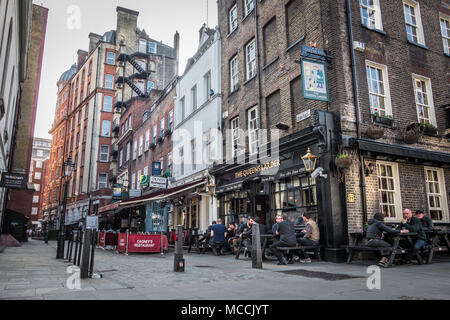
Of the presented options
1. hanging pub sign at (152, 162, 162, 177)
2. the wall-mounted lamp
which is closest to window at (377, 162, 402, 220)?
the wall-mounted lamp

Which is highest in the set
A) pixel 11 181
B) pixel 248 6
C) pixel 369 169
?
pixel 248 6

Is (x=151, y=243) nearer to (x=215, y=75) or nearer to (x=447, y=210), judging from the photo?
(x=215, y=75)

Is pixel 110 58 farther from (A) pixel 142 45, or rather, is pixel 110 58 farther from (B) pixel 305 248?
(B) pixel 305 248

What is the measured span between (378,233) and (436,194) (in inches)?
203

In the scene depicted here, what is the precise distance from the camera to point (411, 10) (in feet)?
45.8

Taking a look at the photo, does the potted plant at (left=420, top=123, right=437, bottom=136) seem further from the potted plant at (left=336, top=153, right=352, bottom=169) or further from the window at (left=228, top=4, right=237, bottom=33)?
the window at (left=228, top=4, right=237, bottom=33)

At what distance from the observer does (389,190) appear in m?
11.3

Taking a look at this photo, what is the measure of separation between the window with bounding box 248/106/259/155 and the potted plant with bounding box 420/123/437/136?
613 cm

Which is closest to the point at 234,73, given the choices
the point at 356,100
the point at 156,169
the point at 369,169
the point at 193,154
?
the point at 193,154

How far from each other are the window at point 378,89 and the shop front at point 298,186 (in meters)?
2.07

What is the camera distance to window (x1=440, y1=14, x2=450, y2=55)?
14.5 meters

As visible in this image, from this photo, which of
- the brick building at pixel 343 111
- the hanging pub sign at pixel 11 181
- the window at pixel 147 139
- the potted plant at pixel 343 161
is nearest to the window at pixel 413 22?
the brick building at pixel 343 111

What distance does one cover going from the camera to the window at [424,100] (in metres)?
12.9
